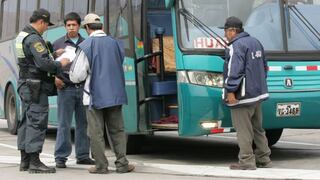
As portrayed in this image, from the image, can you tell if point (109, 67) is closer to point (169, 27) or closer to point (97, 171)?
point (97, 171)

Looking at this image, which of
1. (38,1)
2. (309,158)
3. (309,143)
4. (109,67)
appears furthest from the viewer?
(38,1)

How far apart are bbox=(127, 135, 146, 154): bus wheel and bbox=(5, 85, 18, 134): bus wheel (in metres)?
5.25

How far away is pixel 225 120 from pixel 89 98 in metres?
1.77

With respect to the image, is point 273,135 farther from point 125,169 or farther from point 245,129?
point 125,169

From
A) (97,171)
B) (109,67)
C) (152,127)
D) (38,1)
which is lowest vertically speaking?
(97,171)

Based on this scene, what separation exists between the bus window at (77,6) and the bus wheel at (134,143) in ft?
7.83

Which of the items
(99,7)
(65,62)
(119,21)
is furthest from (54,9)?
(65,62)

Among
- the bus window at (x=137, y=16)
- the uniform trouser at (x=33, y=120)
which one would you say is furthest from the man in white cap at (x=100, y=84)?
the bus window at (x=137, y=16)

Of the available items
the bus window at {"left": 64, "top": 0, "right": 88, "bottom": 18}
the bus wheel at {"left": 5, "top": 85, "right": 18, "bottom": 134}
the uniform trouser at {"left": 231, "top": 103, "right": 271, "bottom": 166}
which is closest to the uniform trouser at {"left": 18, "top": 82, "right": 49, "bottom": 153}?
the uniform trouser at {"left": 231, "top": 103, "right": 271, "bottom": 166}

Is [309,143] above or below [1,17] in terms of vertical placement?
below

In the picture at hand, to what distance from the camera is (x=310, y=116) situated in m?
8.52

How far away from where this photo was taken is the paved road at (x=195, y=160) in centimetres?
773

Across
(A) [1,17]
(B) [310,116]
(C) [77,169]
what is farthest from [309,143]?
(A) [1,17]

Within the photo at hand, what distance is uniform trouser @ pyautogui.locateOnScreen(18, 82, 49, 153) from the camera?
7922 mm
